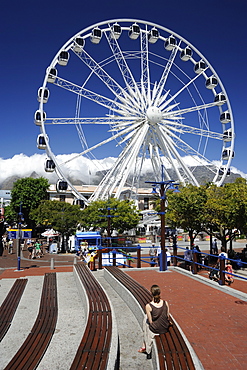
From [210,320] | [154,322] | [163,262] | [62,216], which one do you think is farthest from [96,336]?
[62,216]

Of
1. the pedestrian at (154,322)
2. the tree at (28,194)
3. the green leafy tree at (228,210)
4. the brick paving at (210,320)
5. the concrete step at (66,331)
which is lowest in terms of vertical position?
the concrete step at (66,331)

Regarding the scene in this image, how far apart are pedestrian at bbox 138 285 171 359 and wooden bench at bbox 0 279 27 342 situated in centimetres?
303

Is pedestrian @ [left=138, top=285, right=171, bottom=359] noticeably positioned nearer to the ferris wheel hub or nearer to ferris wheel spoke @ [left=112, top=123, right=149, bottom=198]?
ferris wheel spoke @ [left=112, top=123, right=149, bottom=198]

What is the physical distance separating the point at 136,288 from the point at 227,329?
2762 millimetres

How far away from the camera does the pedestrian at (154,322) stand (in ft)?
17.6

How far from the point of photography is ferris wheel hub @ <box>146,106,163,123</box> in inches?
1326

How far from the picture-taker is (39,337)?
621 cm

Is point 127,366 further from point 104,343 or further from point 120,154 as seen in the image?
point 120,154

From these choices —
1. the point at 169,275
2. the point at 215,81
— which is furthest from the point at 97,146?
the point at 169,275

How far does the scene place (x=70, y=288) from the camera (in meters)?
10.7

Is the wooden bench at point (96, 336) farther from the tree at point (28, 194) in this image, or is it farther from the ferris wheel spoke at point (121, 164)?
the tree at point (28, 194)

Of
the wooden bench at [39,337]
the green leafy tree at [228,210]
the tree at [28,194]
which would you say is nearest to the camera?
the wooden bench at [39,337]

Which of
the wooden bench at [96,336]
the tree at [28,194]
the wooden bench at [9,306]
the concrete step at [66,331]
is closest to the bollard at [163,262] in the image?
the concrete step at [66,331]

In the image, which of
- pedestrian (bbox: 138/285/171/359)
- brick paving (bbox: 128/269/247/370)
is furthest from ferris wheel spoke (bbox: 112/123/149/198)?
pedestrian (bbox: 138/285/171/359)
